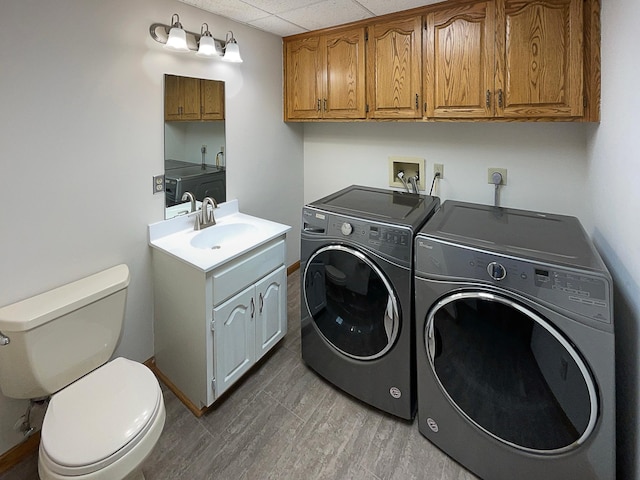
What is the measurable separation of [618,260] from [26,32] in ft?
8.32

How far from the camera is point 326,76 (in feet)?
8.39

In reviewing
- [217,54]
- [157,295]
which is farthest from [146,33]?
[157,295]

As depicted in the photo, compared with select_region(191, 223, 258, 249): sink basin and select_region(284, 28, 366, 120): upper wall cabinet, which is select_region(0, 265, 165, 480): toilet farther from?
select_region(284, 28, 366, 120): upper wall cabinet

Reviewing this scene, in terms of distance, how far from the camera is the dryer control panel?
1.12 metres

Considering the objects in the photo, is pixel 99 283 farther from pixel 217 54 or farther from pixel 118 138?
pixel 217 54

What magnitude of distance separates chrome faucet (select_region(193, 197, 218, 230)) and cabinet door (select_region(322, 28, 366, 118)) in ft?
3.63

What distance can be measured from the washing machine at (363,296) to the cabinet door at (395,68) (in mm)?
664

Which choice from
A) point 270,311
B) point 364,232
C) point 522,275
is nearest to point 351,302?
point 364,232

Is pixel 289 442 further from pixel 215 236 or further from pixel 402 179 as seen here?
pixel 402 179

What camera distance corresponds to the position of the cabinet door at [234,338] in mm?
1766

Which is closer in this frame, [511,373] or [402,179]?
[511,373]

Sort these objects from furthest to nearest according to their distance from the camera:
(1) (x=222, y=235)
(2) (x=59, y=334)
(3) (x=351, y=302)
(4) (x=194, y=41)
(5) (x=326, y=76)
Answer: (5) (x=326, y=76) → (1) (x=222, y=235) → (4) (x=194, y=41) → (3) (x=351, y=302) → (2) (x=59, y=334)

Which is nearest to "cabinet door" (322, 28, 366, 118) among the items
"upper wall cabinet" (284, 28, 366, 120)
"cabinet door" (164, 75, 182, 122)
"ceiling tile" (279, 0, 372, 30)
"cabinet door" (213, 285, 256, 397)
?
"upper wall cabinet" (284, 28, 366, 120)

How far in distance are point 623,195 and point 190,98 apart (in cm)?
220
